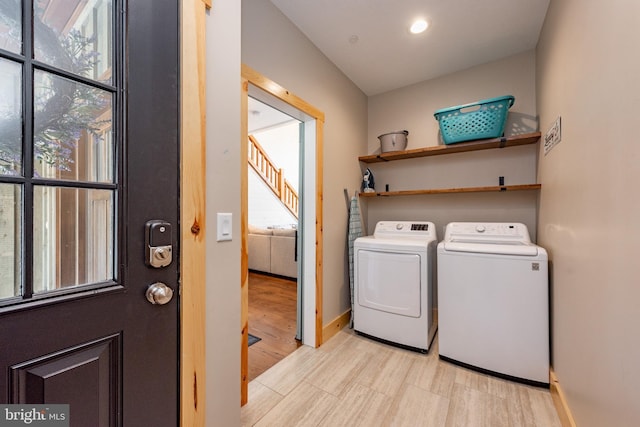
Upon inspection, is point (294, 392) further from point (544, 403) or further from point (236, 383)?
point (544, 403)

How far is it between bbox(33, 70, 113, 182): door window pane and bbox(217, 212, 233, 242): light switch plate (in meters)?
0.39

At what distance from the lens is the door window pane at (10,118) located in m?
0.57

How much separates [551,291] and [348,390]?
1.47m

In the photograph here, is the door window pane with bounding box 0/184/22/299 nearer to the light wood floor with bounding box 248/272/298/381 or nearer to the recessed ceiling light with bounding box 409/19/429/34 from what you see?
the light wood floor with bounding box 248/272/298/381

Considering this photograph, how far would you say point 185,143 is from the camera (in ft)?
2.85

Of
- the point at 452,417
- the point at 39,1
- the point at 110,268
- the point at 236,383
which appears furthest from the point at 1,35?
the point at 452,417

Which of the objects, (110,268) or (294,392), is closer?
(110,268)

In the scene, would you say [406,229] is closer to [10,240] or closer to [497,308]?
[497,308]

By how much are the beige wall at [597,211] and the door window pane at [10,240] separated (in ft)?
5.41

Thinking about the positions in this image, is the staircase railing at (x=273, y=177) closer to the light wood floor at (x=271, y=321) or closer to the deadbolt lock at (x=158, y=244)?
the light wood floor at (x=271, y=321)

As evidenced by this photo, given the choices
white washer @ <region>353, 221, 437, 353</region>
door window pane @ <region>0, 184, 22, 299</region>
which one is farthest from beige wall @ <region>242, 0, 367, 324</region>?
door window pane @ <region>0, 184, 22, 299</region>

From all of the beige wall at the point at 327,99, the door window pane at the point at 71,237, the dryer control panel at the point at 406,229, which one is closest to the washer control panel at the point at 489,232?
the dryer control panel at the point at 406,229

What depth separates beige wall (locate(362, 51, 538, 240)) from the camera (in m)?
2.22

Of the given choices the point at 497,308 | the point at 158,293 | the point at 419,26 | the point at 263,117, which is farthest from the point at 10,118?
the point at 263,117
